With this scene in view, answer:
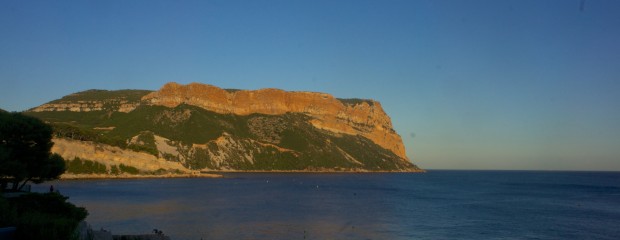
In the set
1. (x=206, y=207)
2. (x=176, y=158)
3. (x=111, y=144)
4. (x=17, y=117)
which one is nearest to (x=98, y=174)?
(x=111, y=144)

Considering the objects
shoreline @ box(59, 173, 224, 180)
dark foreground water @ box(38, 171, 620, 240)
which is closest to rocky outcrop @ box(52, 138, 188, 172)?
shoreline @ box(59, 173, 224, 180)

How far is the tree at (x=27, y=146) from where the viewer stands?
44.5m

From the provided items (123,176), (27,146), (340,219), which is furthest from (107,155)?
(340,219)

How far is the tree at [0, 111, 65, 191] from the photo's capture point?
44500 mm

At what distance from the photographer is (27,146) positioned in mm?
46344

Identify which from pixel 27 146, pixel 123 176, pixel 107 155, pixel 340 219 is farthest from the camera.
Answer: pixel 123 176

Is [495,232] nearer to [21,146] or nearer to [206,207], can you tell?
[206,207]

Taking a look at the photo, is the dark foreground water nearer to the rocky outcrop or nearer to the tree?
the tree

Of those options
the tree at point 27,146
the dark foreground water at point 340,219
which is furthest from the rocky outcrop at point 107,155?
the tree at point 27,146

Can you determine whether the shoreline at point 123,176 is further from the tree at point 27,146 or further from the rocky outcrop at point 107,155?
the tree at point 27,146

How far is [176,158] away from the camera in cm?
18212

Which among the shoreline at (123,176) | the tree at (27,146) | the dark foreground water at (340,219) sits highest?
the tree at (27,146)

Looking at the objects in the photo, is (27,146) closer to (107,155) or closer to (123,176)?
(107,155)

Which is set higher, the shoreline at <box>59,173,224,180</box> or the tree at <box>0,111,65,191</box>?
the tree at <box>0,111,65,191</box>
